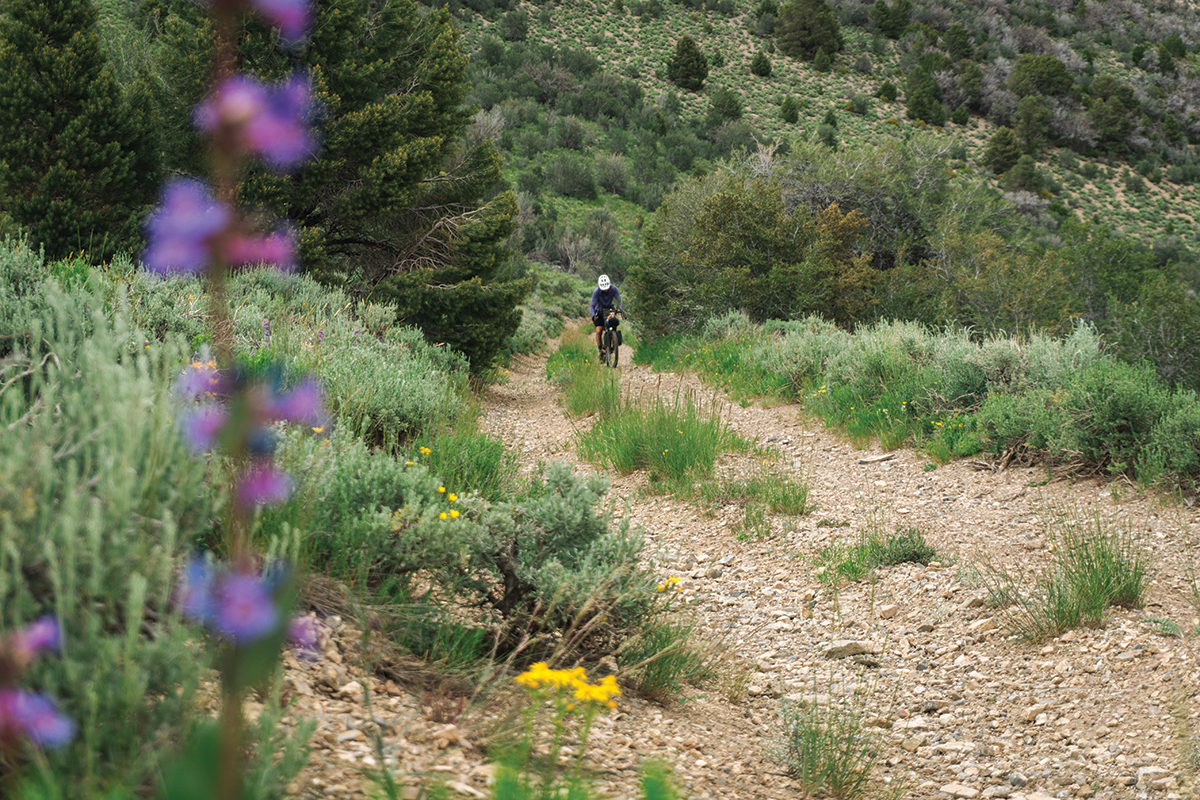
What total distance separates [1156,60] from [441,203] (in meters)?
60.0

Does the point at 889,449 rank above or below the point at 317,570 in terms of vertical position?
below

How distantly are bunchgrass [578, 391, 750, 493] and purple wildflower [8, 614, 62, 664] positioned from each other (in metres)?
5.08

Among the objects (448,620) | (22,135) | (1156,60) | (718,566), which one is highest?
(1156,60)

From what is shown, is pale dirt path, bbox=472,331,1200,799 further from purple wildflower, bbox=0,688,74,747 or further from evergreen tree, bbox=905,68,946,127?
evergreen tree, bbox=905,68,946,127

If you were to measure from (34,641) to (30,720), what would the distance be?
A: 145mm

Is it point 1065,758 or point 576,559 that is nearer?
point 1065,758

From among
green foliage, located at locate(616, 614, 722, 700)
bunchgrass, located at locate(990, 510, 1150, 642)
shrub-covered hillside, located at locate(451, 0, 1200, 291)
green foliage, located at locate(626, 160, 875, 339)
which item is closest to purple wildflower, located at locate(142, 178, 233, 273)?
green foliage, located at locate(616, 614, 722, 700)

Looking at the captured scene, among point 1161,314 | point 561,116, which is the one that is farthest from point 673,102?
point 1161,314

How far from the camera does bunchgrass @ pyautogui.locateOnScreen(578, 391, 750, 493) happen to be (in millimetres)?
6230

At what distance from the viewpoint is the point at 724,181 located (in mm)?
18562

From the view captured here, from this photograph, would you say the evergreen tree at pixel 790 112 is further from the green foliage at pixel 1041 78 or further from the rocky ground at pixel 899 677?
the rocky ground at pixel 899 677

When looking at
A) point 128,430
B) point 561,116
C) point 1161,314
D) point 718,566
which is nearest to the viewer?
point 128,430

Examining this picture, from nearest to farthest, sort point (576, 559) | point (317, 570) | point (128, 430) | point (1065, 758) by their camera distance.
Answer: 1. point (128, 430)
2. point (317, 570)
3. point (1065, 758)
4. point (576, 559)

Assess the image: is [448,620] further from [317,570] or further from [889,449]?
[889,449]
